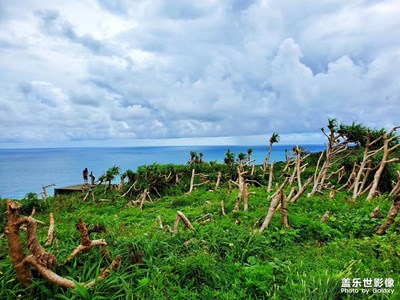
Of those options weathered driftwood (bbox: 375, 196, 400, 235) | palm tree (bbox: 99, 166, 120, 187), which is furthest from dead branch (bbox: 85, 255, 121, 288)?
palm tree (bbox: 99, 166, 120, 187)

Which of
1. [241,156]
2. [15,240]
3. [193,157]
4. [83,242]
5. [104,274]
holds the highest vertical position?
[241,156]

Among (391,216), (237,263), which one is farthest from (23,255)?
(391,216)

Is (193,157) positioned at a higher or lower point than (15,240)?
higher

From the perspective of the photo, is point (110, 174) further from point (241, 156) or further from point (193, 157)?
point (241, 156)

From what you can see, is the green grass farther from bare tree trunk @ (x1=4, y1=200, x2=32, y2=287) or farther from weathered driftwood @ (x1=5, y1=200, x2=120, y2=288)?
bare tree trunk @ (x1=4, y1=200, x2=32, y2=287)

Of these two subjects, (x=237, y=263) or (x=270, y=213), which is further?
(x=270, y=213)

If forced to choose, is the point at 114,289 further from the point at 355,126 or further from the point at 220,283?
the point at 355,126

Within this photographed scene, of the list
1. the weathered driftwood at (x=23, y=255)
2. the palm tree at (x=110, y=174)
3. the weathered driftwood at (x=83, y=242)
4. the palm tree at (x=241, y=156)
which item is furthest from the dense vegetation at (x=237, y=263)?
the palm tree at (x=241, y=156)

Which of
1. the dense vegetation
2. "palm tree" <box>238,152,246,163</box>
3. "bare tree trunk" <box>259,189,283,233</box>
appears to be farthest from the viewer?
"palm tree" <box>238,152,246,163</box>

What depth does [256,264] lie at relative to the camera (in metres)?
5.79

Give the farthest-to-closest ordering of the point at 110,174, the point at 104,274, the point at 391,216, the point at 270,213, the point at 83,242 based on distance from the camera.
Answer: the point at 110,174 < the point at 270,213 < the point at 391,216 < the point at 83,242 < the point at 104,274

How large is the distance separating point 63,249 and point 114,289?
1633 millimetres

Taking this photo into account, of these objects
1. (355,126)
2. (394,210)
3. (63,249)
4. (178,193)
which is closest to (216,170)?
(178,193)

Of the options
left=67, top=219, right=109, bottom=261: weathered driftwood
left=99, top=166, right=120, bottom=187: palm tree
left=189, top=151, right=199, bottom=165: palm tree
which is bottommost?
left=99, top=166, right=120, bottom=187: palm tree
